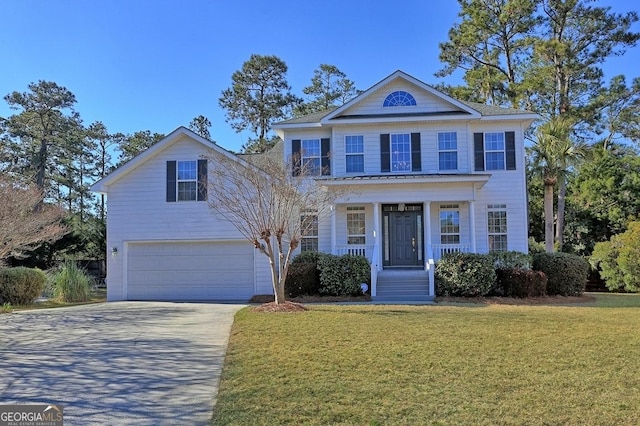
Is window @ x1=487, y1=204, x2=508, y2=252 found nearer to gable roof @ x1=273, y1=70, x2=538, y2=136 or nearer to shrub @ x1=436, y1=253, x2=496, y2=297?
shrub @ x1=436, y1=253, x2=496, y2=297

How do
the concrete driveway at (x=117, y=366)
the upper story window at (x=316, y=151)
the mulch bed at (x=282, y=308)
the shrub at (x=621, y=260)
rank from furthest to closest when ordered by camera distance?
the shrub at (x=621, y=260) → the upper story window at (x=316, y=151) → the mulch bed at (x=282, y=308) → the concrete driveway at (x=117, y=366)

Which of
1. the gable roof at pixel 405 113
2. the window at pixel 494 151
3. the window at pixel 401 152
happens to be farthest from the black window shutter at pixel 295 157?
the window at pixel 494 151

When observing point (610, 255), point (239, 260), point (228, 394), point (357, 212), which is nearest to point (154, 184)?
point (239, 260)

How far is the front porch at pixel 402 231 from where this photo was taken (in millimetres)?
17547

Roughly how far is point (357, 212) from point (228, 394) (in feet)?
43.9

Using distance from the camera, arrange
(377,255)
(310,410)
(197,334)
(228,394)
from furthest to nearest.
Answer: (377,255) → (197,334) → (228,394) → (310,410)

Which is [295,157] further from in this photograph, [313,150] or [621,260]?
[621,260]

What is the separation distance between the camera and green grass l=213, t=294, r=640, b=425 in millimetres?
4859

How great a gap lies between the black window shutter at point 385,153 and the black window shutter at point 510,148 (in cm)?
438

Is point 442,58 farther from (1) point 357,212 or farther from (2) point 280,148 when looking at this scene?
(1) point 357,212

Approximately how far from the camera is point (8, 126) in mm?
37062

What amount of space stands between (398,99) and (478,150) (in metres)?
3.53

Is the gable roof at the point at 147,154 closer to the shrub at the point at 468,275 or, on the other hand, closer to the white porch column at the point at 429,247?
the white porch column at the point at 429,247

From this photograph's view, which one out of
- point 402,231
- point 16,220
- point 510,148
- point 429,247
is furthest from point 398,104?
point 16,220
